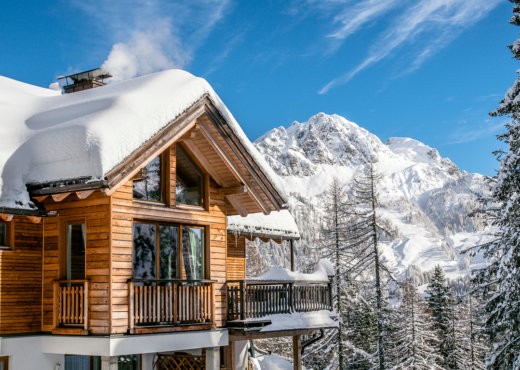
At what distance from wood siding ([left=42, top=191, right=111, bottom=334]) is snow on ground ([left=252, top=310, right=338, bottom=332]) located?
467cm

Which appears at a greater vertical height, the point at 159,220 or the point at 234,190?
the point at 234,190

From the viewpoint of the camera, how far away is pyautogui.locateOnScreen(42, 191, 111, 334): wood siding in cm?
1264

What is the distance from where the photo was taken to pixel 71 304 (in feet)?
43.5

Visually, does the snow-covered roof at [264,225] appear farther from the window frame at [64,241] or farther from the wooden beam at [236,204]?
the window frame at [64,241]

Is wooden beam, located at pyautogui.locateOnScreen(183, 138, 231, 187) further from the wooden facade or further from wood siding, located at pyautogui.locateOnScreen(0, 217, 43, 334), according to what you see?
wood siding, located at pyautogui.locateOnScreen(0, 217, 43, 334)

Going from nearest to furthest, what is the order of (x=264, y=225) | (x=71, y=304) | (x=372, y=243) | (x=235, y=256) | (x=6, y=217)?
(x=6, y=217)
(x=71, y=304)
(x=264, y=225)
(x=235, y=256)
(x=372, y=243)

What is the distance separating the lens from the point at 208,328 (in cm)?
1491

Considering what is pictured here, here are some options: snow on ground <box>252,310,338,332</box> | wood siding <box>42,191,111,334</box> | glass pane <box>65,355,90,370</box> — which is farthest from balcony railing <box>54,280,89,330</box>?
snow on ground <box>252,310,338,332</box>

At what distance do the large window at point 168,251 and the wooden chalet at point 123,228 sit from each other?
3 cm

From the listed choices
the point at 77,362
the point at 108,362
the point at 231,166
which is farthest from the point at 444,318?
the point at 108,362

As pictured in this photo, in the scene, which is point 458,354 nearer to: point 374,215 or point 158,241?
point 374,215

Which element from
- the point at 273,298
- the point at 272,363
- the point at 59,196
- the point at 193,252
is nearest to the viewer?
the point at 59,196

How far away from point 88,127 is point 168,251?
3688 mm

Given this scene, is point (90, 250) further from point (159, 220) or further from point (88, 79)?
point (88, 79)
